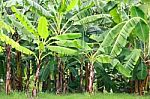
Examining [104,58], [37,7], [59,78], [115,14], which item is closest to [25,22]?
[37,7]

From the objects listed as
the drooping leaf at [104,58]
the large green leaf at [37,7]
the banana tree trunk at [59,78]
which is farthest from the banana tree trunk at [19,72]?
the drooping leaf at [104,58]

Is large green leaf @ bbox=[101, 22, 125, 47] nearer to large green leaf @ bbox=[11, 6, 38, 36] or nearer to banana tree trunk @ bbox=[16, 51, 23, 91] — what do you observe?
large green leaf @ bbox=[11, 6, 38, 36]

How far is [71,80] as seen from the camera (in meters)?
12.2

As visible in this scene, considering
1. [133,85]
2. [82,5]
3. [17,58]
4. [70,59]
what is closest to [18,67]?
[17,58]

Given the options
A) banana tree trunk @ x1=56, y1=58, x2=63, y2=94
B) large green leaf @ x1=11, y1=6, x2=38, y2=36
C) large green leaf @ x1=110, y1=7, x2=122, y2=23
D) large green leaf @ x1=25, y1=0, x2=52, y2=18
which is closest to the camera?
large green leaf @ x1=11, y1=6, x2=38, y2=36

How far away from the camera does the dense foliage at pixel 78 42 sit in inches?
335

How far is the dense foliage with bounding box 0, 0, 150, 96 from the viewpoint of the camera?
851 cm

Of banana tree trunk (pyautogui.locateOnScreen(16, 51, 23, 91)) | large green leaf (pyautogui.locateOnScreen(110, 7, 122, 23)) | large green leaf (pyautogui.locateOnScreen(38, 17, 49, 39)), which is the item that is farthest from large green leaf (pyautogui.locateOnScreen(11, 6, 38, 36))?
banana tree trunk (pyautogui.locateOnScreen(16, 51, 23, 91))

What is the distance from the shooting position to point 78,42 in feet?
28.8

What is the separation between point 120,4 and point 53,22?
1957 millimetres

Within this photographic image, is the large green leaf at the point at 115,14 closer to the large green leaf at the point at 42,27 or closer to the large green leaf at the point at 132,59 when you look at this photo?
the large green leaf at the point at 132,59

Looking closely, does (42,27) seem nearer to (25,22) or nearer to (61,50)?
(25,22)

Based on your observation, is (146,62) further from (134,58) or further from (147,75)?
(134,58)

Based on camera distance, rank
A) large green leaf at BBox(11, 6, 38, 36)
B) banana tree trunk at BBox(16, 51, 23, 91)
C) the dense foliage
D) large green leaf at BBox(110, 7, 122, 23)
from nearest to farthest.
A: large green leaf at BBox(11, 6, 38, 36) → the dense foliage → large green leaf at BBox(110, 7, 122, 23) → banana tree trunk at BBox(16, 51, 23, 91)
